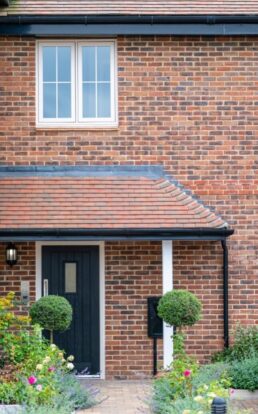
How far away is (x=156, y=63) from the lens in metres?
15.0

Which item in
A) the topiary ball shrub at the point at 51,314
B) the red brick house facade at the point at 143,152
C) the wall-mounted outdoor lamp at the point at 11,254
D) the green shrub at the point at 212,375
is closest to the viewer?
the green shrub at the point at 212,375

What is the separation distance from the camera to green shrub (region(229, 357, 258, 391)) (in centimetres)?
1226

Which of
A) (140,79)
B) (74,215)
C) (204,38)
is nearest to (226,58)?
(204,38)

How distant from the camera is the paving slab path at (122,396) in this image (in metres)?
11.6

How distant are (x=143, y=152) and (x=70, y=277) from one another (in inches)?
97.0

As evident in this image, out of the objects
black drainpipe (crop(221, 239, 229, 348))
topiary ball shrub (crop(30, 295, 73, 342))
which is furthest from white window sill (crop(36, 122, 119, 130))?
topiary ball shrub (crop(30, 295, 73, 342))

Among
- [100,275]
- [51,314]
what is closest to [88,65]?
[100,275]

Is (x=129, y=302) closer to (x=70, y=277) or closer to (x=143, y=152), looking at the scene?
(x=70, y=277)

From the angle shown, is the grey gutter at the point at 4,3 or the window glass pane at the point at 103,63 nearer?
the grey gutter at the point at 4,3

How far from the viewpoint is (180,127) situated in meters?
Answer: 15.0

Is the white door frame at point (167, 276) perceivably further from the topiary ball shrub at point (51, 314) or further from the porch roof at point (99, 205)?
the topiary ball shrub at point (51, 314)

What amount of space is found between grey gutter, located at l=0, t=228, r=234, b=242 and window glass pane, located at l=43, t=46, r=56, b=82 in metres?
2.89

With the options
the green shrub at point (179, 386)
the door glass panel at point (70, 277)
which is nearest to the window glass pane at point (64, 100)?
the door glass panel at point (70, 277)

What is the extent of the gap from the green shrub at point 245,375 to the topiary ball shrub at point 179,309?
37.9 inches
